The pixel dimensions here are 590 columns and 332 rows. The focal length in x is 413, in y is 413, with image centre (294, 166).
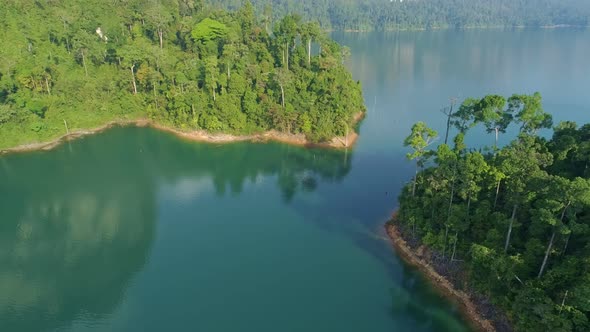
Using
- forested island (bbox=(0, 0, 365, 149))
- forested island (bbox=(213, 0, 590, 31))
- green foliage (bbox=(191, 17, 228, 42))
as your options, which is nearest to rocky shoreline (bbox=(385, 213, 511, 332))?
forested island (bbox=(0, 0, 365, 149))

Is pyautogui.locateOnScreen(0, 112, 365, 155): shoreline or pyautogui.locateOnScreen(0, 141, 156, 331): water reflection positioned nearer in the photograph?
pyautogui.locateOnScreen(0, 141, 156, 331): water reflection

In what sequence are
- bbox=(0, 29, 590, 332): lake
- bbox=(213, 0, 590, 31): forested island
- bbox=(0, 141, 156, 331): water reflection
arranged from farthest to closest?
1. bbox=(213, 0, 590, 31): forested island
2. bbox=(0, 141, 156, 331): water reflection
3. bbox=(0, 29, 590, 332): lake

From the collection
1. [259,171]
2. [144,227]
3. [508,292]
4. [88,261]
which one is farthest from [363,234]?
[88,261]

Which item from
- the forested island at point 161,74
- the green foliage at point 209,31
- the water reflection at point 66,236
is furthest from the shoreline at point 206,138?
the green foliage at point 209,31

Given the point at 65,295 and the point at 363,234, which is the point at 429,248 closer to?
the point at 363,234

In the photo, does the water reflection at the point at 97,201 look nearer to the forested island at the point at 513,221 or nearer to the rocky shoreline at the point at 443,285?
the rocky shoreline at the point at 443,285

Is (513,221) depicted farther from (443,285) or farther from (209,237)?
(209,237)

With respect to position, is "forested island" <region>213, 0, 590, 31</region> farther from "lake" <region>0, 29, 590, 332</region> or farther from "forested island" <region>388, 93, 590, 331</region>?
"forested island" <region>388, 93, 590, 331</region>

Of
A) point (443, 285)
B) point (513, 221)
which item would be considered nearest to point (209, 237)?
point (443, 285)
